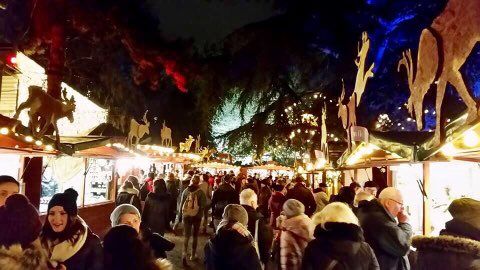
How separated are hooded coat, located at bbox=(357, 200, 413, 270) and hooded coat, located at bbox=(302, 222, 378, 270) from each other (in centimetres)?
71

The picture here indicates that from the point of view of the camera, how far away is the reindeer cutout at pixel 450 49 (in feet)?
12.0

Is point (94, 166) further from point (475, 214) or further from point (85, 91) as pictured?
point (475, 214)

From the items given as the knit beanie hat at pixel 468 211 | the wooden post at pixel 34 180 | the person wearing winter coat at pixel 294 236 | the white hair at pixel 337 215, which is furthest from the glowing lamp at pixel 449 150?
the wooden post at pixel 34 180

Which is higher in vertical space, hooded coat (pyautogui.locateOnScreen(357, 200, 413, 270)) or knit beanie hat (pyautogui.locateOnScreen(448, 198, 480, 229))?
knit beanie hat (pyautogui.locateOnScreen(448, 198, 480, 229))

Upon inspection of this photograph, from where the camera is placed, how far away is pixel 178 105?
4053 centimetres

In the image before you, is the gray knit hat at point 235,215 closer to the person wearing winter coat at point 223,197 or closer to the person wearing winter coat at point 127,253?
the person wearing winter coat at point 127,253

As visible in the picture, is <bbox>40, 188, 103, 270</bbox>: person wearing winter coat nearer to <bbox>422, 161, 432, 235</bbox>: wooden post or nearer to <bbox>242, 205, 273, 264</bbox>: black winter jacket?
<bbox>242, 205, 273, 264</bbox>: black winter jacket

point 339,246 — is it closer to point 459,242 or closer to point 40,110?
point 459,242

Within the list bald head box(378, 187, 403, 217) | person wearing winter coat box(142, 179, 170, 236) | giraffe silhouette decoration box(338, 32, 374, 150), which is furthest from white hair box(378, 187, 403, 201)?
person wearing winter coat box(142, 179, 170, 236)

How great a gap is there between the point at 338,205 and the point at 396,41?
53.7 ft

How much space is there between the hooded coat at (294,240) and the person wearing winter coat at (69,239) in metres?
2.49

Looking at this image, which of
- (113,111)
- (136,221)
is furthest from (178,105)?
(136,221)

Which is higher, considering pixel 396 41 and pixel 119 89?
pixel 396 41

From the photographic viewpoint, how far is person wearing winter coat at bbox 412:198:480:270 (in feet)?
10.5
